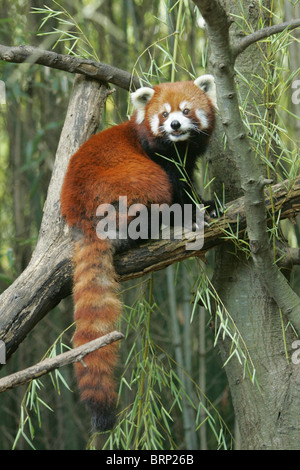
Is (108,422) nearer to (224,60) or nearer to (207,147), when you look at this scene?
(224,60)

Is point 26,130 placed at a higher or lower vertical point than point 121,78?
higher

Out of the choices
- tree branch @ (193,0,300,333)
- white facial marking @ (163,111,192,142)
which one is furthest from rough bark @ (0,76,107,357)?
tree branch @ (193,0,300,333)

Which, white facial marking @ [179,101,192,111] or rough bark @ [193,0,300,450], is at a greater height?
white facial marking @ [179,101,192,111]

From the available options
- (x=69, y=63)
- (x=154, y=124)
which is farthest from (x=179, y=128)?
(x=69, y=63)

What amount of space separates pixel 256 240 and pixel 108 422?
70cm

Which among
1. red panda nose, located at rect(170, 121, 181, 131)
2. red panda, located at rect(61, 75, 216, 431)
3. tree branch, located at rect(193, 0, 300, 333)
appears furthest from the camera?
red panda nose, located at rect(170, 121, 181, 131)

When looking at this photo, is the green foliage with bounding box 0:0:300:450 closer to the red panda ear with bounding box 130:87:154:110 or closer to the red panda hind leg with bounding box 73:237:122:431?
the red panda ear with bounding box 130:87:154:110

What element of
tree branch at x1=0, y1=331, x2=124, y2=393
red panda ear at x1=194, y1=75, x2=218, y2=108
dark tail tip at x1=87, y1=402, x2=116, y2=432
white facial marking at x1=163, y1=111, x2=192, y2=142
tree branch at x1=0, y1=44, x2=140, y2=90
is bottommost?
dark tail tip at x1=87, y1=402, x2=116, y2=432

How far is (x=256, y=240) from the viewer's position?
5.57ft

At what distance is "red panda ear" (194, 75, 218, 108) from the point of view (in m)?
2.15

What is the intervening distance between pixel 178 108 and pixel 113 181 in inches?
16.0

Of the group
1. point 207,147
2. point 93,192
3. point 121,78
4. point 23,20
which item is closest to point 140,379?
point 93,192

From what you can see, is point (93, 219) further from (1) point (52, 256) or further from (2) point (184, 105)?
(2) point (184, 105)
